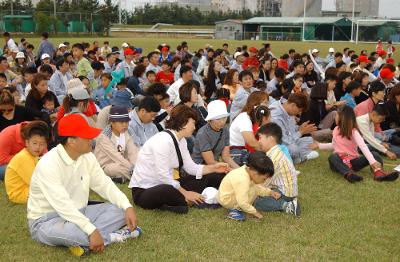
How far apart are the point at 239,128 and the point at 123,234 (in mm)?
2724

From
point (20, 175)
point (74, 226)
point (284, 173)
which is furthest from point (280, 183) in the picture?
point (20, 175)

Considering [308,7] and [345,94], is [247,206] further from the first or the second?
[308,7]

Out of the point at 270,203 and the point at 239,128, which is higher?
the point at 239,128

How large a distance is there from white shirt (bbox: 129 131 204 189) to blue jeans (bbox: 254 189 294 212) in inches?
36.9

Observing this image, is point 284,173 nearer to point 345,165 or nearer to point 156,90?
point 345,165

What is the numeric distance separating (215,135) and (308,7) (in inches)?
3898

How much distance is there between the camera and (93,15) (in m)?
63.1

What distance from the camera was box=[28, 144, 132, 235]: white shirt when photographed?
13.2 feet

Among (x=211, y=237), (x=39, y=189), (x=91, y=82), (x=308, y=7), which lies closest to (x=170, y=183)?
(x=211, y=237)

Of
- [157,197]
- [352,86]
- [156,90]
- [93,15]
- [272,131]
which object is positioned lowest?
[157,197]

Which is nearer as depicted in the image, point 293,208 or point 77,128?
point 77,128

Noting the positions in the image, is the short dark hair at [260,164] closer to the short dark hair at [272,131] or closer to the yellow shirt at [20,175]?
the short dark hair at [272,131]

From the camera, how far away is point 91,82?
12.0 metres

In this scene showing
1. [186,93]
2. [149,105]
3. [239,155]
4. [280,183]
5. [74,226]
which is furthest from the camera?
[186,93]
